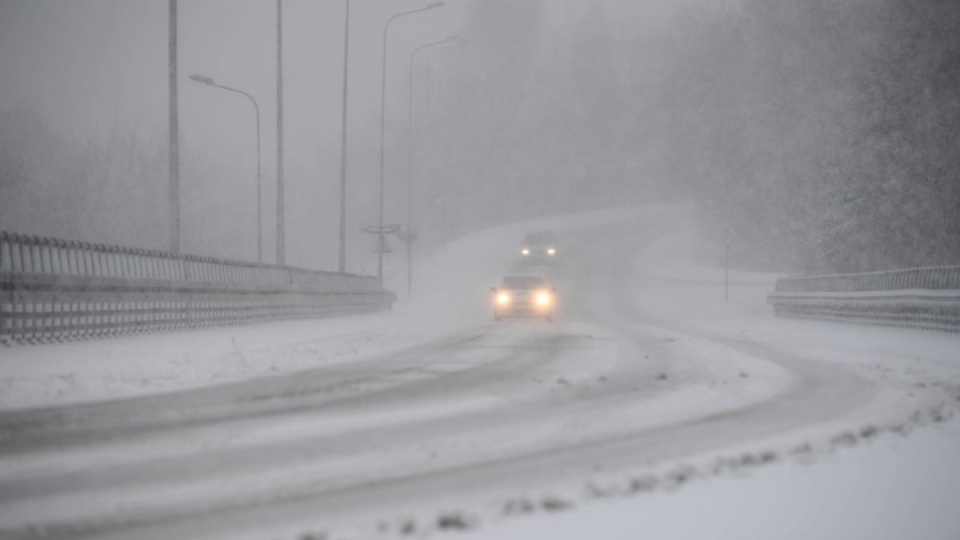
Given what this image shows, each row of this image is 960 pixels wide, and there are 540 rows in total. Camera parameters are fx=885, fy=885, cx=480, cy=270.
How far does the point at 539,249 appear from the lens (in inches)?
2511

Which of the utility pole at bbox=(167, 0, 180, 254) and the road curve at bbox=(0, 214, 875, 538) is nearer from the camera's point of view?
the road curve at bbox=(0, 214, 875, 538)

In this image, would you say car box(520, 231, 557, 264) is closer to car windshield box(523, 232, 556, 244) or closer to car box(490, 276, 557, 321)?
car windshield box(523, 232, 556, 244)

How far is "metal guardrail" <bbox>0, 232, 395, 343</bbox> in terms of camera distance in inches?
518

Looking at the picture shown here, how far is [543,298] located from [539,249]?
33391 millimetres

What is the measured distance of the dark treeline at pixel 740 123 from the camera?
116 feet

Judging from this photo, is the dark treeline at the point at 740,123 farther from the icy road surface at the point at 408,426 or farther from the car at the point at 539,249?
the icy road surface at the point at 408,426

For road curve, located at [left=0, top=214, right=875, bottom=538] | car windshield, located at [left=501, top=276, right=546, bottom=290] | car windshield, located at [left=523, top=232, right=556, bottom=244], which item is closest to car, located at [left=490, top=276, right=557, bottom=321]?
A: car windshield, located at [left=501, top=276, right=546, bottom=290]

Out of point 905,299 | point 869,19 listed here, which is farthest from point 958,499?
point 869,19

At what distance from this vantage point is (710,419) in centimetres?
774

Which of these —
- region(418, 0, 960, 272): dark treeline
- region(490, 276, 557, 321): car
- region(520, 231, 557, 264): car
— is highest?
region(418, 0, 960, 272): dark treeline

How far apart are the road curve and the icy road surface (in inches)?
0.9

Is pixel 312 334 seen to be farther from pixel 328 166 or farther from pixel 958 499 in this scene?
pixel 328 166

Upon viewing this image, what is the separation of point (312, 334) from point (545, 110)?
274ft

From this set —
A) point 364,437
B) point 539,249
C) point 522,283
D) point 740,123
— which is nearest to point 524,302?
point 522,283
